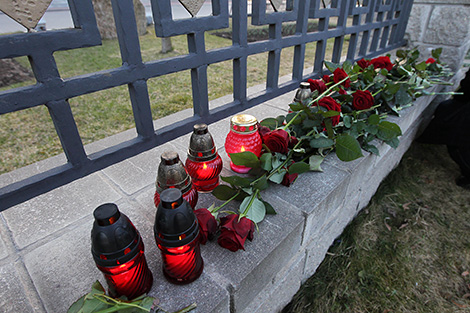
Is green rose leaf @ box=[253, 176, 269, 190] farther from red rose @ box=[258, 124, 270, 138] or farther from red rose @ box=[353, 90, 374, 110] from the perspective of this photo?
red rose @ box=[353, 90, 374, 110]

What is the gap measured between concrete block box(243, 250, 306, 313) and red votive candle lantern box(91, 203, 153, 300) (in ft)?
1.96

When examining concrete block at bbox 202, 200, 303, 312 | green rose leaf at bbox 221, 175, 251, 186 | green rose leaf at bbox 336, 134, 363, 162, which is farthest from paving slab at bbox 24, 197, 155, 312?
green rose leaf at bbox 336, 134, 363, 162

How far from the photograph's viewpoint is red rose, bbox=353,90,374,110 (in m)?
1.62

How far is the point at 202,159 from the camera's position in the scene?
1.12 meters

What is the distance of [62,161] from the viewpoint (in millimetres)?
1645

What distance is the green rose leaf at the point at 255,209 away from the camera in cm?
106

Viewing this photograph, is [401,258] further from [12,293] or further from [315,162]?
[12,293]

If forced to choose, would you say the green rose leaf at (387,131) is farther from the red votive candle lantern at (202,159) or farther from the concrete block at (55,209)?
the concrete block at (55,209)

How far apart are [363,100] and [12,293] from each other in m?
1.83

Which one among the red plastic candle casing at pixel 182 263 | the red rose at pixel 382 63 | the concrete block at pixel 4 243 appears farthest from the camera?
the red rose at pixel 382 63

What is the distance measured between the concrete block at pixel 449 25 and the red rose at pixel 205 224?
137 inches

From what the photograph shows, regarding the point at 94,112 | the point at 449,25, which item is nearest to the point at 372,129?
the point at 449,25

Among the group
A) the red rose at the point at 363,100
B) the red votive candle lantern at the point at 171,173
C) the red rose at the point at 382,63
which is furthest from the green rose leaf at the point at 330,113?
the red rose at the point at 382,63

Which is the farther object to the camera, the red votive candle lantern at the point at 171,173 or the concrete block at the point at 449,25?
the concrete block at the point at 449,25
